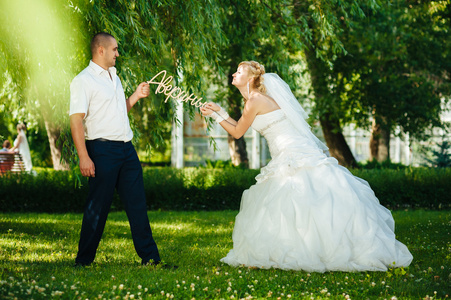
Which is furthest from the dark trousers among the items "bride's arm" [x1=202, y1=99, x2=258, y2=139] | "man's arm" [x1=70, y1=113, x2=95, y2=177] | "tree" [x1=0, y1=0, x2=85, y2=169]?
"tree" [x1=0, y1=0, x2=85, y2=169]

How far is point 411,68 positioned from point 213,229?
8869 millimetres

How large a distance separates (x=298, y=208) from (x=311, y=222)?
0.18m

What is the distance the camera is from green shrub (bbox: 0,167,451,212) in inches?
413

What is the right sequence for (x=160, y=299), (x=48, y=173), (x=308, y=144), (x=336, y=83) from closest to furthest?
(x=160, y=299) < (x=308, y=144) < (x=48, y=173) < (x=336, y=83)

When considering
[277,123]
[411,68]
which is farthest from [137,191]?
[411,68]

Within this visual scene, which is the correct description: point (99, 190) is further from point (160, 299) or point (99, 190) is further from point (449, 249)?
point (449, 249)

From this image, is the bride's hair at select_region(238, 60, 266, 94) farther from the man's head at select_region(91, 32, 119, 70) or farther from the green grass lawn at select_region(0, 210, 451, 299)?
the green grass lawn at select_region(0, 210, 451, 299)

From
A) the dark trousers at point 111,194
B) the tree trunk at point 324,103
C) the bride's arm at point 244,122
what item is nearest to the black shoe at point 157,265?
the dark trousers at point 111,194

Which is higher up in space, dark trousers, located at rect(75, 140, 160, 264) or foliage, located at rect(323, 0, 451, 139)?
foliage, located at rect(323, 0, 451, 139)

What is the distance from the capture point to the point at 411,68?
46.1 ft

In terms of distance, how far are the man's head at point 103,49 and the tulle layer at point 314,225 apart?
6.29 ft

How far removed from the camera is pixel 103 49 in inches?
178

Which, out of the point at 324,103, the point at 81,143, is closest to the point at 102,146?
the point at 81,143

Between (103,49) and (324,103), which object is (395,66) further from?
(103,49)
